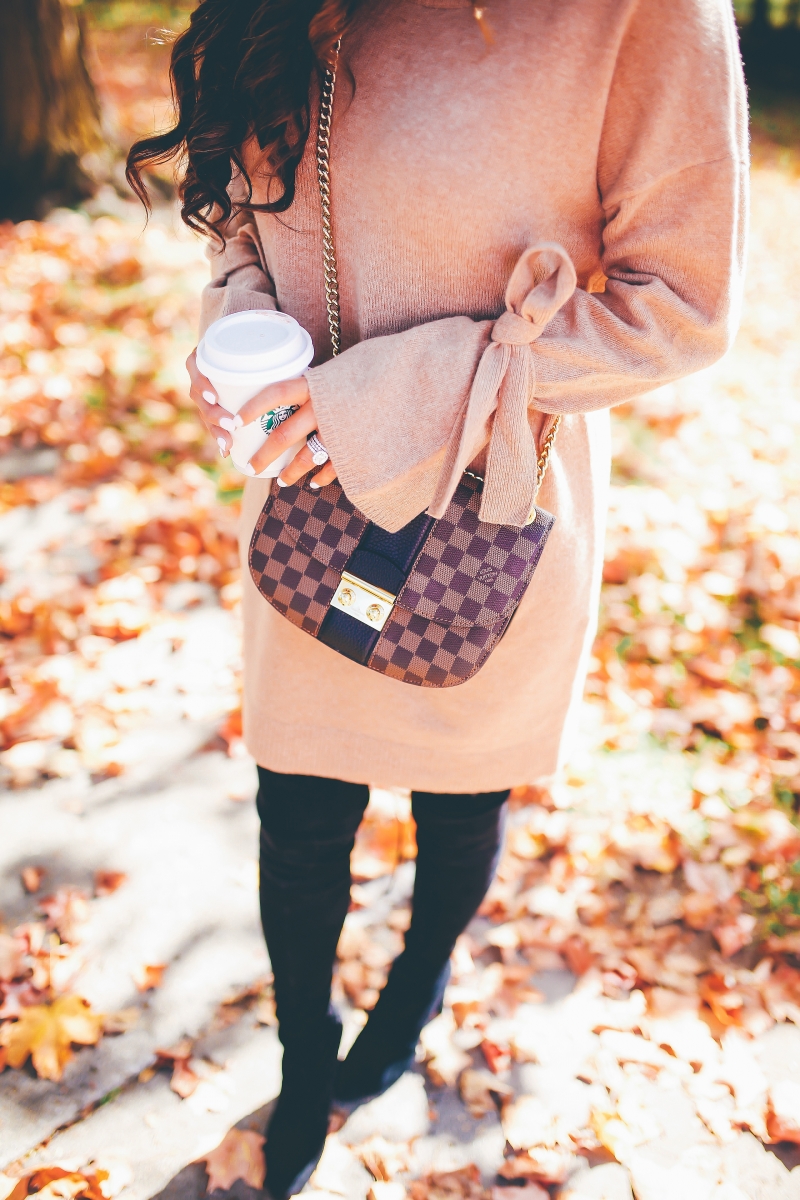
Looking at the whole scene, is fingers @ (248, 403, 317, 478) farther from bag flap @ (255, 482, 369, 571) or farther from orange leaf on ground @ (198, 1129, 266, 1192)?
orange leaf on ground @ (198, 1129, 266, 1192)

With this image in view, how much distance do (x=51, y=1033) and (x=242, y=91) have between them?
194cm

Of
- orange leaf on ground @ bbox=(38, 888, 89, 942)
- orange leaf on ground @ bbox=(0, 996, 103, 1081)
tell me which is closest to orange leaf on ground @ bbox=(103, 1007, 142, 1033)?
orange leaf on ground @ bbox=(0, 996, 103, 1081)

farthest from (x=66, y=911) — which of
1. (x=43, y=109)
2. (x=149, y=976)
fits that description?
(x=43, y=109)

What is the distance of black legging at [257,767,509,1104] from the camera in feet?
4.90

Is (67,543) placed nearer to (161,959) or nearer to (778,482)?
(161,959)

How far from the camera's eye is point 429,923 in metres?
1.75

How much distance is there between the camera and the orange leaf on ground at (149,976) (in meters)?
2.03

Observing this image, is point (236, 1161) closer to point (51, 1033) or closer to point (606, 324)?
point (51, 1033)

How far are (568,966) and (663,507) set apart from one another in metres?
2.10

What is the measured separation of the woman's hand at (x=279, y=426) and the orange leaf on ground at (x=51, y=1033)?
1457mm

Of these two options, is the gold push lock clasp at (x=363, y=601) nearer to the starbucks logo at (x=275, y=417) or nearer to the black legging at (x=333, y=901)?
the starbucks logo at (x=275, y=417)

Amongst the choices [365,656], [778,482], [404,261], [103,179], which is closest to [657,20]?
[404,261]

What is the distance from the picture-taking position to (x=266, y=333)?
117 centimetres

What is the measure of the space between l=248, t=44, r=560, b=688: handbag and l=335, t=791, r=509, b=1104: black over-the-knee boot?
1.40 feet
